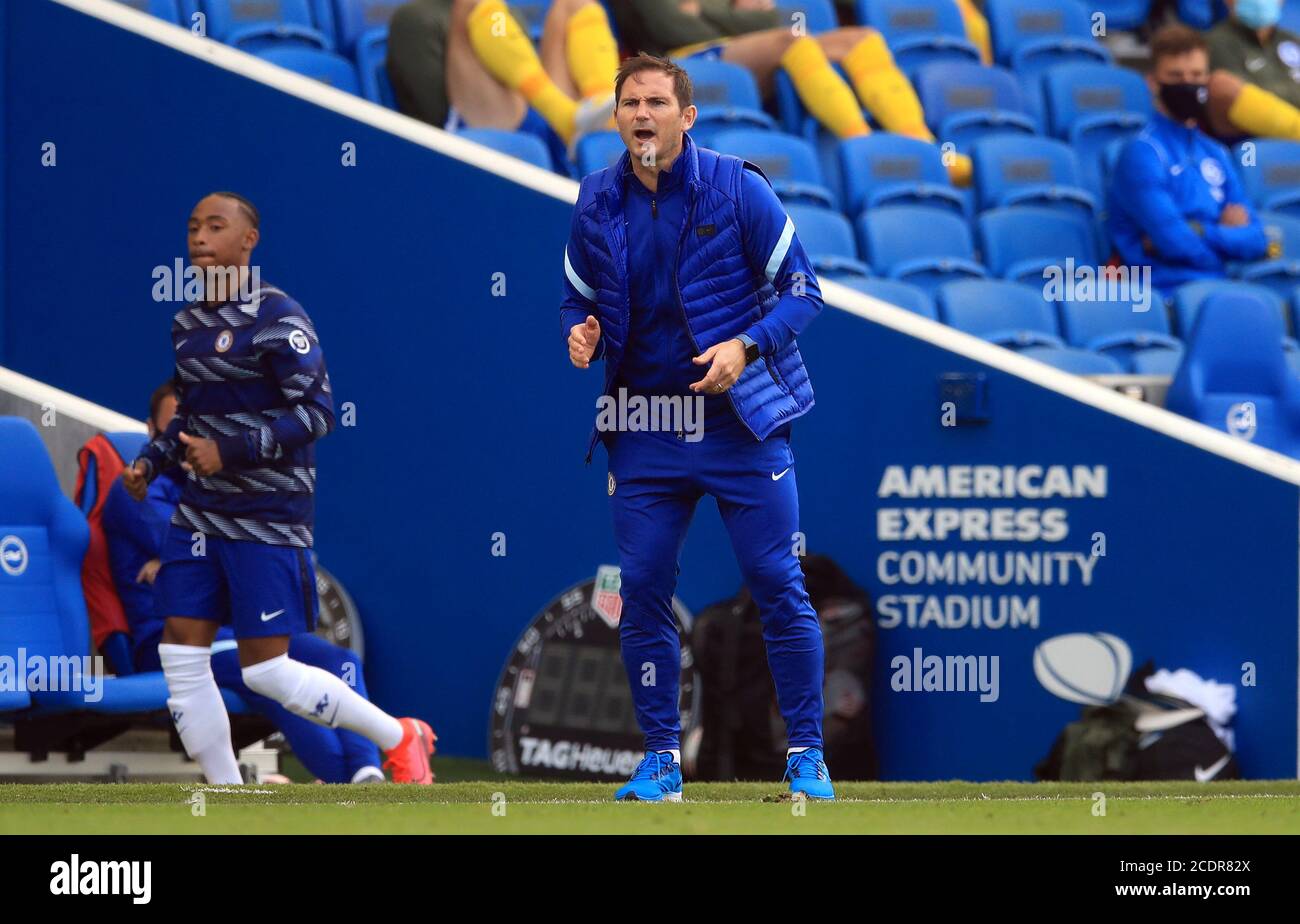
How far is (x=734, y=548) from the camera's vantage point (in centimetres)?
507

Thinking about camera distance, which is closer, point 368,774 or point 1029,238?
point 368,774

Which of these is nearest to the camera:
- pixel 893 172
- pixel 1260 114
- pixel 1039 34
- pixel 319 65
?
pixel 319 65

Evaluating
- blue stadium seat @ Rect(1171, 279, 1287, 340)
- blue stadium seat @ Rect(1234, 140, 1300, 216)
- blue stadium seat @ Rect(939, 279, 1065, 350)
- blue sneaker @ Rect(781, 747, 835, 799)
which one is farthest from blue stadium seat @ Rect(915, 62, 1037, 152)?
blue sneaker @ Rect(781, 747, 835, 799)

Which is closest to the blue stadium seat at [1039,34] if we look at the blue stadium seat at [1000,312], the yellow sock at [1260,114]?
the yellow sock at [1260,114]

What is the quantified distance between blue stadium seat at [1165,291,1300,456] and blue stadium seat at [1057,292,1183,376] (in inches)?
22.2

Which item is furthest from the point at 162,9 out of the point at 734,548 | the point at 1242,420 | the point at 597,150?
the point at 734,548

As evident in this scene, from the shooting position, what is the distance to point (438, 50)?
34.0 feet

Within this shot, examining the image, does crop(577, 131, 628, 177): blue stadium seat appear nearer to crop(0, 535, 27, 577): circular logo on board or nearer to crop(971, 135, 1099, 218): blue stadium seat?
crop(971, 135, 1099, 218): blue stadium seat

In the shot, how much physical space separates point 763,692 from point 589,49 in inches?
137

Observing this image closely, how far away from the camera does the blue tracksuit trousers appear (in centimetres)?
507

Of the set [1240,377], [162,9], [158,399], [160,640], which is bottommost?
[160,640]

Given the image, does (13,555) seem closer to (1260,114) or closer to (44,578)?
(44,578)

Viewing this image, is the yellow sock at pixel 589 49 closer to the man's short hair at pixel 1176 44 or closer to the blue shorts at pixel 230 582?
the man's short hair at pixel 1176 44
